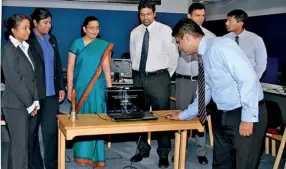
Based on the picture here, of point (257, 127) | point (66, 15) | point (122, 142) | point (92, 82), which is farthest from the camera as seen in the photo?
point (66, 15)

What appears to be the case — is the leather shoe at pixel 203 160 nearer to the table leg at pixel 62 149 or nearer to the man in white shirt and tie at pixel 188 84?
the man in white shirt and tie at pixel 188 84

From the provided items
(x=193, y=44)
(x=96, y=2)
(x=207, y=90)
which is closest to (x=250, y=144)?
(x=207, y=90)

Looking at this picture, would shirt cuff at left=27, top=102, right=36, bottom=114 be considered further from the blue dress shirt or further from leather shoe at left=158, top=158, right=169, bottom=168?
leather shoe at left=158, top=158, right=169, bottom=168

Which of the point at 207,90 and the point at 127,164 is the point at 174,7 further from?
the point at 207,90

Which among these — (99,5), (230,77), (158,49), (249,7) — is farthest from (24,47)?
(249,7)

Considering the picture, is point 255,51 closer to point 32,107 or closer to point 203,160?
point 203,160

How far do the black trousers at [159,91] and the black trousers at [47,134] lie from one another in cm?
89

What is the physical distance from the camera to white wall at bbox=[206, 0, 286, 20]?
575 centimetres

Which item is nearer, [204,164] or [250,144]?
[250,144]

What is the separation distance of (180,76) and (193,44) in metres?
1.76

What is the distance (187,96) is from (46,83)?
155cm

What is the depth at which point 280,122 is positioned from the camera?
4215 millimetres

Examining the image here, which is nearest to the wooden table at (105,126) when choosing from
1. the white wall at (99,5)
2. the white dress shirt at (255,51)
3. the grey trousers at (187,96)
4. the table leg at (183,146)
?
the table leg at (183,146)

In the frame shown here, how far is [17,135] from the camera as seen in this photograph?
119 inches
